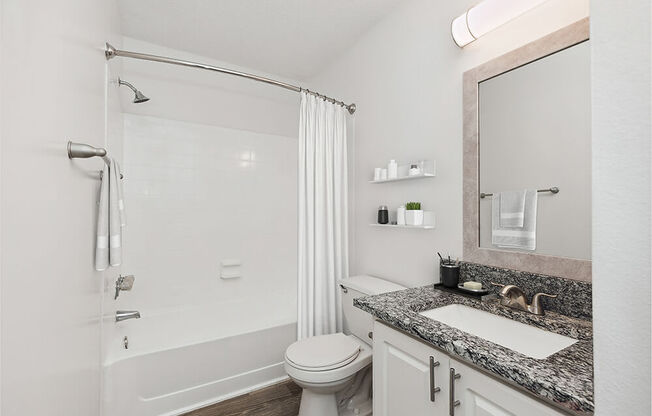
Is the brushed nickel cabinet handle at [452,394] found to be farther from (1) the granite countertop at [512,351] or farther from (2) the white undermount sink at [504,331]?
(2) the white undermount sink at [504,331]

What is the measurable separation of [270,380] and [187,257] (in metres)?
1.27

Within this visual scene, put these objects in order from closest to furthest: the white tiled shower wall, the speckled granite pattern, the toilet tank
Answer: the speckled granite pattern, the toilet tank, the white tiled shower wall

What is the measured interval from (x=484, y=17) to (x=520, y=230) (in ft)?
3.38

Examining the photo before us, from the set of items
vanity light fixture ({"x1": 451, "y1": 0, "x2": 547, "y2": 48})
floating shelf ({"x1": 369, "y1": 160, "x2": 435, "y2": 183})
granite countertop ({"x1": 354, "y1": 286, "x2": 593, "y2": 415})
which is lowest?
granite countertop ({"x1": 354, "y1": 286, "x2": 593, "y2": 415})

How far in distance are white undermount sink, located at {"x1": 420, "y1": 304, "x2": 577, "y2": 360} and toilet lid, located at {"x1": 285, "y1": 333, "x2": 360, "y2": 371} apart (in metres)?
0.63

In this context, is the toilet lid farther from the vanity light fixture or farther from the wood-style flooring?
the vanity light fixture

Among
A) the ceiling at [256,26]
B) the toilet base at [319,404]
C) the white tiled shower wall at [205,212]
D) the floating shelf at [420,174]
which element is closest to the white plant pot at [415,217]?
the floating shelf at [420,174]

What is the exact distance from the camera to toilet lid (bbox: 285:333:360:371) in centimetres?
156

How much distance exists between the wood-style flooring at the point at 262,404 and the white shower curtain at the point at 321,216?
442 mm

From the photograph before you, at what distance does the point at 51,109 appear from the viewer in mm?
707

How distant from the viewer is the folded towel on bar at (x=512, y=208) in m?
1.33

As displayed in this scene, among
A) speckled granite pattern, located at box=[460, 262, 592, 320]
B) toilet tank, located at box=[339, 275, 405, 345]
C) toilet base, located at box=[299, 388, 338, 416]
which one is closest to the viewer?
speckled granite pattern, located at box=[460, 262, 592, 320]

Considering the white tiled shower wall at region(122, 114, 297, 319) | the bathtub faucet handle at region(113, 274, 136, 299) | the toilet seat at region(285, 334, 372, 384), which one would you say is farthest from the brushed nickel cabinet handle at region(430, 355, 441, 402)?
the white tiled shower wall at region(122, 114, 297, 319)

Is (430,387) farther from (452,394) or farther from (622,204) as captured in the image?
(622,204)
